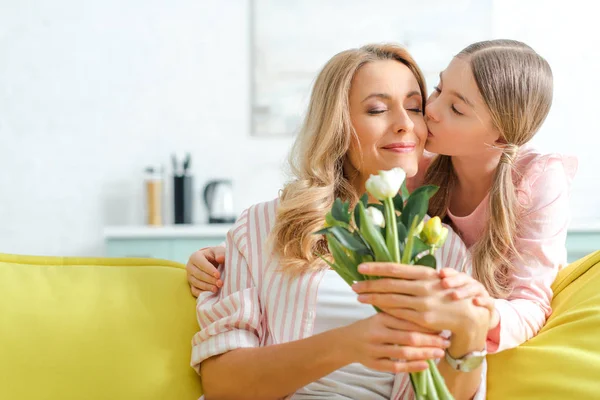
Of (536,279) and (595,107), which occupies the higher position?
(595,107)

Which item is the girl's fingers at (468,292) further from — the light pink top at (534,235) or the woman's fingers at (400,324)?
the light pink top at (534,235)

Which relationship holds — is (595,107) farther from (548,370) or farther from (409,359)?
(409,359)

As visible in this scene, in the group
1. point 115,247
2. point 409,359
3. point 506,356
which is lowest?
point 115,247

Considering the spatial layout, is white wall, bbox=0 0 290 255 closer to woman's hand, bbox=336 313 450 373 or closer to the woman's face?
the woman's face

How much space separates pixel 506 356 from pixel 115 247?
102 inches

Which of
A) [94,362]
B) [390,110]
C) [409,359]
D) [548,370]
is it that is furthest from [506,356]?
[94,362]

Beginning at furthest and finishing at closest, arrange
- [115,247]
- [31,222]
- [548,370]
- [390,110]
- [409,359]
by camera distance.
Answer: [31,222]
[115,247]
[390,110]
[548,370]
[409,359]

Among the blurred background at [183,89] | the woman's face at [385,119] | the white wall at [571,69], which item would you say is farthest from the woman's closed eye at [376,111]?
the white wall at [571,69]

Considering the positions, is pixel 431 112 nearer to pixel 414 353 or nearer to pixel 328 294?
pixel 328 294

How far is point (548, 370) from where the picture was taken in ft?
4.45

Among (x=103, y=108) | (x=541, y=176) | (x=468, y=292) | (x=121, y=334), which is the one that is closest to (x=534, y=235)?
(x=541, y=176)

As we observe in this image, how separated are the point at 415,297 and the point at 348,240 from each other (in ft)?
0.47

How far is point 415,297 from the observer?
114 centimetres

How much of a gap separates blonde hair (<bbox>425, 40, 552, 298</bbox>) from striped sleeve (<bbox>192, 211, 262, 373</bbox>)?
496 mm
